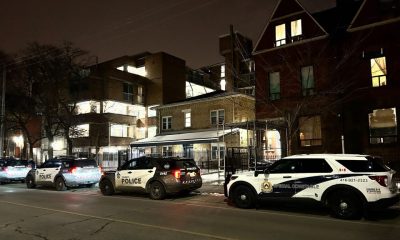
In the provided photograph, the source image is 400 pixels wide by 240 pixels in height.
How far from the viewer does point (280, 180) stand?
468 inches

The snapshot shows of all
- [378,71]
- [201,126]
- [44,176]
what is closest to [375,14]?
[378,71]

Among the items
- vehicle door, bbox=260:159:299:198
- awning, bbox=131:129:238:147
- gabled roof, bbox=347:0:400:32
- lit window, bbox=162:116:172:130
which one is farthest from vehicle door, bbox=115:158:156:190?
lit window, bbox=162:116:172:130

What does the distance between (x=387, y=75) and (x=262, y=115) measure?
7585 millimetres

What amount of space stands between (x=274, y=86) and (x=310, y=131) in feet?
12.2

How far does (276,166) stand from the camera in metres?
12.2

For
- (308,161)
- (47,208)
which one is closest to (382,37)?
(308,161)

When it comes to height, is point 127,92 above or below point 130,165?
above

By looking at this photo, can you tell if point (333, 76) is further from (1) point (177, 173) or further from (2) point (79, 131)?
(2) point (79, 131)

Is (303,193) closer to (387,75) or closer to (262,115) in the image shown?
(387,75)

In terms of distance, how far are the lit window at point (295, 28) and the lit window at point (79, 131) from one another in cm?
2459

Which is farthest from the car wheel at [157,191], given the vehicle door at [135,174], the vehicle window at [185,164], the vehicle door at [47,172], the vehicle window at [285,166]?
the vehicle door at [47,172]

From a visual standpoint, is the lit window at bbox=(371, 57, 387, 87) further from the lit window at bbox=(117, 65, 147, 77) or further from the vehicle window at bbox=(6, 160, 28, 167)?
the lit window at bbox=(117, 65, 147, 77)

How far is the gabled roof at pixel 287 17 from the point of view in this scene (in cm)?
2300

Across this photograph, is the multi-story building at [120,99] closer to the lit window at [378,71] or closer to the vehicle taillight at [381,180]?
the lit window at [378,71]
